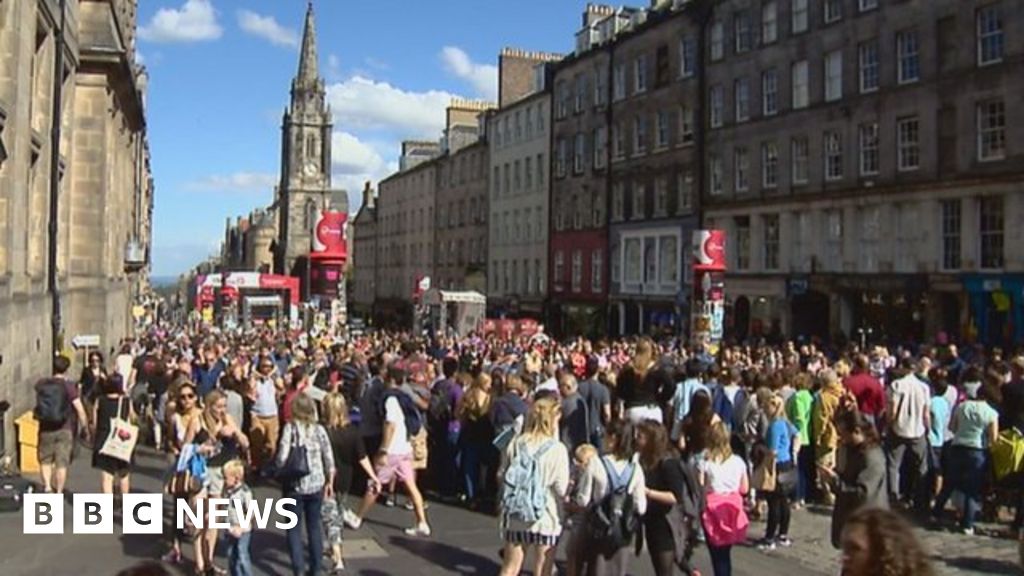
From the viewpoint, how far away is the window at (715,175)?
131ft

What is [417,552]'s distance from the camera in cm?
996

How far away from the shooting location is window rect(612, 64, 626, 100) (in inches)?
1848

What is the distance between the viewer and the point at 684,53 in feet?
139

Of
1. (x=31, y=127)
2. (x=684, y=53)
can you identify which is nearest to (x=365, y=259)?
(x=684, y=53)

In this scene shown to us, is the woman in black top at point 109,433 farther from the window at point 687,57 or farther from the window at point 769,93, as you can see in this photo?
the window at point 687,57

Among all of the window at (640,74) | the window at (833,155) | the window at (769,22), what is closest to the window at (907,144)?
the window at (833,155)

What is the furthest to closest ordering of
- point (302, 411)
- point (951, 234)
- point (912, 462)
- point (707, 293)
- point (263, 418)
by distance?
1. point (951, 234)
2. point (707, 293)
3. point (263, 418)
4. point (912, 462)
5. point (302, 411)

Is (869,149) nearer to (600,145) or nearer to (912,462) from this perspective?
(600,145)

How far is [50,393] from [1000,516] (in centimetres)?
1083

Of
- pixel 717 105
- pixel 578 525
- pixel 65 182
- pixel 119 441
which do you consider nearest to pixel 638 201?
pixel 717 105

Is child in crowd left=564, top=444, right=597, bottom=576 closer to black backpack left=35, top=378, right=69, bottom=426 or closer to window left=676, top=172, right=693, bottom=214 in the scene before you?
black backpack left=35, top=378, right=69, bottom=426

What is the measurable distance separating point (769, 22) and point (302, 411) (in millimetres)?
32510

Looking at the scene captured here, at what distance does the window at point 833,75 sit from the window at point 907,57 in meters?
2.55

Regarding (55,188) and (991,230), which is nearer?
(55,188)
